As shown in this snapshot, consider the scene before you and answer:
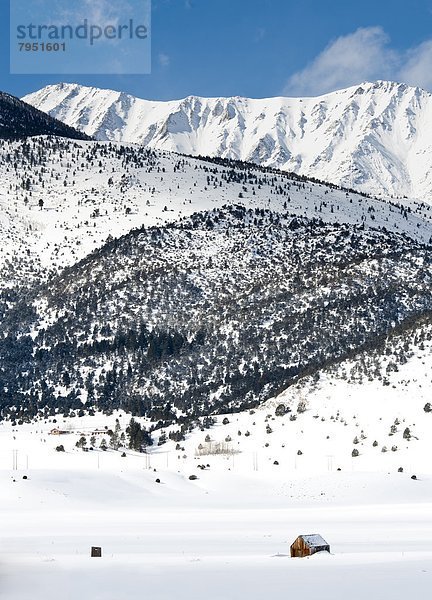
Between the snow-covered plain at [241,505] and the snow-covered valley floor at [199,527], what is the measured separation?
5.7 inches

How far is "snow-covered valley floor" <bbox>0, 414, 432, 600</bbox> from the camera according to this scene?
112 ft

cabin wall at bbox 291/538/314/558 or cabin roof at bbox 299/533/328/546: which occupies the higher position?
cabin roof at bbox 299/533/328/546

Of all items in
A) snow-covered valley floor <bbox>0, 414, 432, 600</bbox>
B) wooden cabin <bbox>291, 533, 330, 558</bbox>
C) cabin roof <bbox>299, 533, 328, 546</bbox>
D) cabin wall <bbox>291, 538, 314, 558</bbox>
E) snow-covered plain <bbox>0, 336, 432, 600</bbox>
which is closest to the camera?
snow-covered valley floor <bbox>0, 414, 432, 600</bbox>

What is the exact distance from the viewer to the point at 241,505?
79.2m

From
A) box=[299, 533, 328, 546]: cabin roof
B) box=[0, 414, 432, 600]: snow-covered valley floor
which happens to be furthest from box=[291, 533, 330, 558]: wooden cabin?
box=[0, 414, 432, 600]: snow-covered valley floor

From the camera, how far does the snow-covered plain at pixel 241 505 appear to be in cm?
3538

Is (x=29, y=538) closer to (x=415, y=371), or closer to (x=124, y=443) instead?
(x=124, y=443)

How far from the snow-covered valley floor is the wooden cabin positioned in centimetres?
78

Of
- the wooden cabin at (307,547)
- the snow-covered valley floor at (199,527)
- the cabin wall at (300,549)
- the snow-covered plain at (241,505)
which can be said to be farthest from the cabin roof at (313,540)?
the snow-covered plain at (241,505)

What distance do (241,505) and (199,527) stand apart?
19.5 meters

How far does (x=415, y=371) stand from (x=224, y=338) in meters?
53.9

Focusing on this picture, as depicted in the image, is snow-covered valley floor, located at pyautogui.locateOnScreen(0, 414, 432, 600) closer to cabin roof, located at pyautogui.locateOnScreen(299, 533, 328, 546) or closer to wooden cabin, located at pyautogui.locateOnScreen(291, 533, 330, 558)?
wooden cabin, located at pyautogui.locateOnScreen(291, 533, 330, 558)

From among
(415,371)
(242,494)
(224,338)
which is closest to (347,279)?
(224,338)

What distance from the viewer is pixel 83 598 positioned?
31.8 metres
